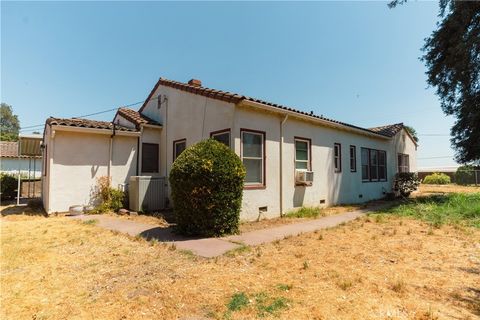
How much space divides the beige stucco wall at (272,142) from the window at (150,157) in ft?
1.00

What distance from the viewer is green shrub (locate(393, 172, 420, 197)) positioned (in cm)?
1670

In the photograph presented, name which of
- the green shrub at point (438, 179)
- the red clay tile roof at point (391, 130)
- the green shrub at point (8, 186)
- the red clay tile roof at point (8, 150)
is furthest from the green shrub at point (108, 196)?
the green shrub at point (438, 179)

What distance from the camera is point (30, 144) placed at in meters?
14.3

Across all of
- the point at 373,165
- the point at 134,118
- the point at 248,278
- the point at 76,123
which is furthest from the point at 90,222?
the point at 373,165

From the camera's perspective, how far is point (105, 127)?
36.0 feet

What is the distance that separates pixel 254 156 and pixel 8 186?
47.1 feet

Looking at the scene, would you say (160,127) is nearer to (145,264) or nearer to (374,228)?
(145,264)

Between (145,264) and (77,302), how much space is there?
4.48ft

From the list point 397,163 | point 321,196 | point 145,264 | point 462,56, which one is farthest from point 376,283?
point 397,163

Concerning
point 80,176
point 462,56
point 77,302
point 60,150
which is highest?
point 462,56

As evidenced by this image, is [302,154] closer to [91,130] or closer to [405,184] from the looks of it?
[91,130]

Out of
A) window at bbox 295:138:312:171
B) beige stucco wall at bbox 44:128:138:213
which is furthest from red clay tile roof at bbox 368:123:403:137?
beige stucco wall at bbox 44:128:138:213

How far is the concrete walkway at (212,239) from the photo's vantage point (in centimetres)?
567

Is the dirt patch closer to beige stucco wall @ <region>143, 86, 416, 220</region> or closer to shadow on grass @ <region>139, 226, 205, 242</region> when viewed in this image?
shadow on grass @ <region>139, 226, 205, 242</region>
